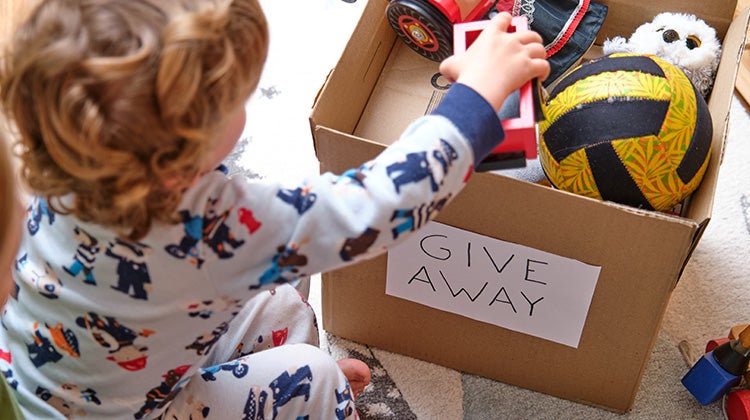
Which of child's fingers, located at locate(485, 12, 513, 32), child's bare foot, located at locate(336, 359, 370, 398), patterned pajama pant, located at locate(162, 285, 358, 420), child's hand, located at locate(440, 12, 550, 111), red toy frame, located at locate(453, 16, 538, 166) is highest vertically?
child's fingers, located at locate(485, 12, 513, 32)

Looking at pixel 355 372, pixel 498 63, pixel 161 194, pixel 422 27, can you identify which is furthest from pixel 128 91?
pixel 355 372

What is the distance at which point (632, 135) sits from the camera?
854 mm

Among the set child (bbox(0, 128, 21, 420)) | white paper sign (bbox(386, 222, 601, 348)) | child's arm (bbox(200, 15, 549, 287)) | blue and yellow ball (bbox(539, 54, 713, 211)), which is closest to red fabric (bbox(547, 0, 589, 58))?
blue and yellow ball (bbox(539, 54, 713, 211))

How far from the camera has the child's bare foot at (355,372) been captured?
3.36 feet

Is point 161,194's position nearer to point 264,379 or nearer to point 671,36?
point 264,379

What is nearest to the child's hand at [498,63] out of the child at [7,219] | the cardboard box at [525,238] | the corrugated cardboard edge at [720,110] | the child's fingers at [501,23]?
the child's fingers at [501,23]

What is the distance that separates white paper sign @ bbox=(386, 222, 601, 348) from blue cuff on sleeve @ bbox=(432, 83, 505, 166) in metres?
0.25

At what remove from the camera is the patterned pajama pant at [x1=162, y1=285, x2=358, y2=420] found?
82 centimetres

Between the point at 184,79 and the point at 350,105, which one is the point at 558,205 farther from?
the point at 184,79

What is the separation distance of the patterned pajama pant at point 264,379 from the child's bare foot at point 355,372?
10 cm

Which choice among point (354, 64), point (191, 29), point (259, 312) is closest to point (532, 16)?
point (354, 64)

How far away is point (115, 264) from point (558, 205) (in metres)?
0.45

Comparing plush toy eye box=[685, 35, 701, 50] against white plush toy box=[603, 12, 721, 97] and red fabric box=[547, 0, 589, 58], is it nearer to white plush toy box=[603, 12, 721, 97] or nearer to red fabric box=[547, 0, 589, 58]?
white plush toy box=[603, 12, 721, 97]

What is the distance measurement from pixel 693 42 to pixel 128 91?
75cm
